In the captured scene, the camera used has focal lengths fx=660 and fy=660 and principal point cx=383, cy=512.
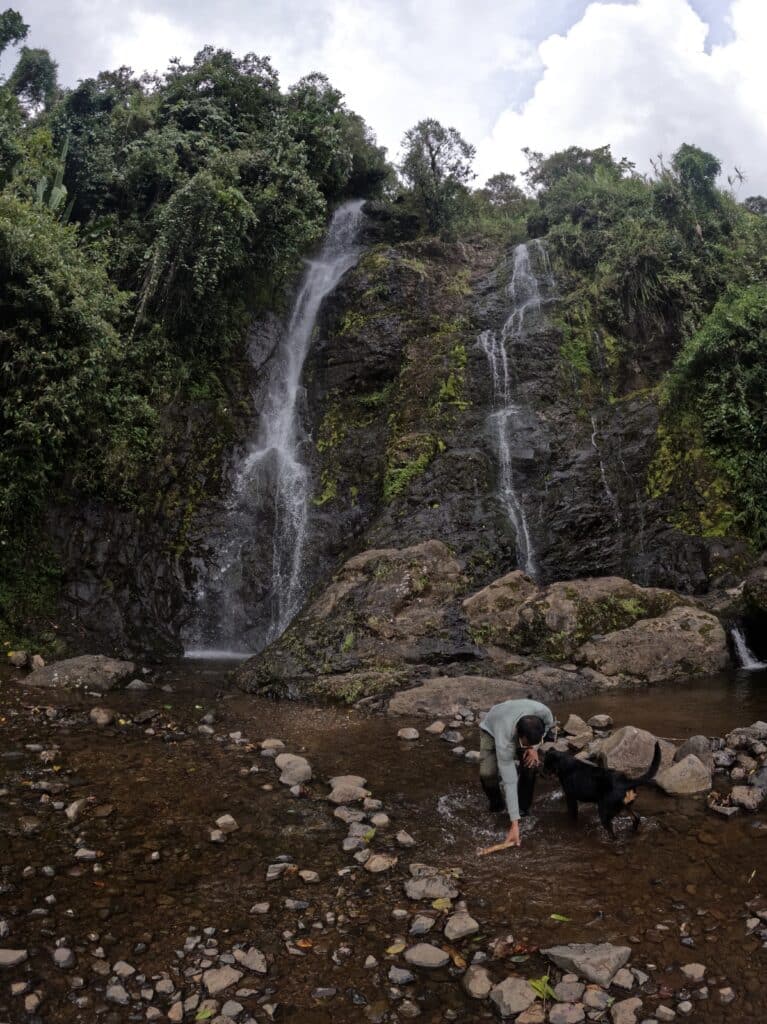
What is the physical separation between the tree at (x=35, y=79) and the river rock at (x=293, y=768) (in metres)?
28.7

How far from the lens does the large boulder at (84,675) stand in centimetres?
1019

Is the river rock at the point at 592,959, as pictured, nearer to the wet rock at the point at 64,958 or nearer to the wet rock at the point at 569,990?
the wet rock at the point at 569,990

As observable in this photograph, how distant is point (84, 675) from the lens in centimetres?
1042

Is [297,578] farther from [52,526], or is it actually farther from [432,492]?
[52,526]

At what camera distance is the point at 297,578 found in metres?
15.5

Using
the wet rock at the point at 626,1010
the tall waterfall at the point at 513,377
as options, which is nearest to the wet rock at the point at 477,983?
the wet rock at the point at 626,1010

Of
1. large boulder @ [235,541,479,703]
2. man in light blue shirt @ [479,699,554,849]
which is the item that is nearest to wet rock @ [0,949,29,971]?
A: man in light blue shirt @ [479,699,554,849]

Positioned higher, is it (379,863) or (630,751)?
(630,751)

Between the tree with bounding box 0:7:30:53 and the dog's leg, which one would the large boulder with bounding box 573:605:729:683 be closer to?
the dog's leg

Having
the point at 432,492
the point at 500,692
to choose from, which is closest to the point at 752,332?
the point at 432,492

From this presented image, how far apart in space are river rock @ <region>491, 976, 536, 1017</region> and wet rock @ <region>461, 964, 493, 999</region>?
5 cm

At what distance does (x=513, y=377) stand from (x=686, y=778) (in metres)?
13.3

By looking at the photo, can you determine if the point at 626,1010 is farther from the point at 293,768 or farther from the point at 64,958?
the point at 293,768

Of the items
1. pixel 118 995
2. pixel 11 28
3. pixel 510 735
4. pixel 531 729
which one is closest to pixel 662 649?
pixel 510 735
